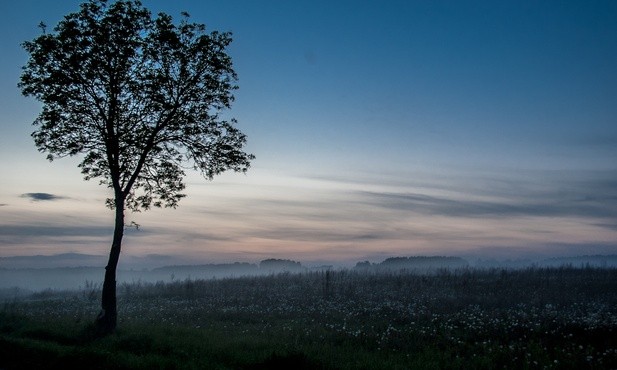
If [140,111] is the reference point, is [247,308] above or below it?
below

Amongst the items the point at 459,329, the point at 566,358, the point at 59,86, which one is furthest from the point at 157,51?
the point at 566,358

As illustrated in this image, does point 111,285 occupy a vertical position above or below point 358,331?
above

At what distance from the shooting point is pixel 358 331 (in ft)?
60.8

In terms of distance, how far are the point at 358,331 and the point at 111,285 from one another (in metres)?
12.2

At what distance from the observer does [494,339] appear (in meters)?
16.9

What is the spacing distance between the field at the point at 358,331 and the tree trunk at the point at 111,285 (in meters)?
0.70

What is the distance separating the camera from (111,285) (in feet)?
70.4

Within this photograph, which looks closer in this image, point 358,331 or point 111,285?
point 358,331

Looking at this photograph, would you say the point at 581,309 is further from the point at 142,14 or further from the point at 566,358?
the point at 142,14

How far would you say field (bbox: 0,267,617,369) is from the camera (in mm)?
13289

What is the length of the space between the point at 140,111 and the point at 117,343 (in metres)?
11.7

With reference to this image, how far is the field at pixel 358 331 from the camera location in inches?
523

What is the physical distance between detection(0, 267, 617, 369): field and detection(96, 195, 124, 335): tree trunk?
0.70 m

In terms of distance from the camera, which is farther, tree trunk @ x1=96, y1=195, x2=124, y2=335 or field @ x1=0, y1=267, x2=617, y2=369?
tree trunk @ x1=96, y1=195, x2=124, y2=335
